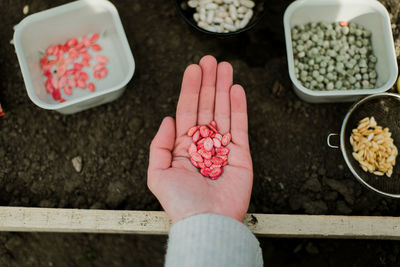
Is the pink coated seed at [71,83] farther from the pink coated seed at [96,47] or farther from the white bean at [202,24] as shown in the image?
the white bean at [202,24]

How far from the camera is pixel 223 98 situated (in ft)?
5.60

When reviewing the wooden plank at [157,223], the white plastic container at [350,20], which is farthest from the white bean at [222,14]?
the wooden plank at [157,223]

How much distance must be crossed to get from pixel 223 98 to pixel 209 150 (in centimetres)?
25

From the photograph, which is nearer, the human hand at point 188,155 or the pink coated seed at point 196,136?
the human hand at point 188,155

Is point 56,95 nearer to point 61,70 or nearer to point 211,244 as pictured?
point 61,70

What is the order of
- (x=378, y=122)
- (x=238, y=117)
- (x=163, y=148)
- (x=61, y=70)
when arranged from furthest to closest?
1. (x=61, y=70)
2. (x=378, y=122)
3. (x=238, y=117)
4. (x=163, y=148)

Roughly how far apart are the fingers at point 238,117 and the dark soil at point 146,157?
312mm

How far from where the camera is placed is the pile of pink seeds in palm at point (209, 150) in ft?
5.21

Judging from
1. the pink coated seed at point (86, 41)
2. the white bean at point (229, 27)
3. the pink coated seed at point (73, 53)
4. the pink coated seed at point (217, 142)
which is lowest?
the pink coated seed at point (217, 142)

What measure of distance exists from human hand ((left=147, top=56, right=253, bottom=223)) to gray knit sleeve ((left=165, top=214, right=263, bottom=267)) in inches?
2.4

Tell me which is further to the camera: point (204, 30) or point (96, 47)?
point (96, 47)

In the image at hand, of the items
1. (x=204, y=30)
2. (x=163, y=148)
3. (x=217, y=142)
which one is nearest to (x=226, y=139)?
(x=217, y=142)

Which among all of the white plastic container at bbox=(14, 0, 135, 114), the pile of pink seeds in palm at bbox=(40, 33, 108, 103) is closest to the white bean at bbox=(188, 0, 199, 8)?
the white plastic container at bbox=(14, 0, 135, 114)

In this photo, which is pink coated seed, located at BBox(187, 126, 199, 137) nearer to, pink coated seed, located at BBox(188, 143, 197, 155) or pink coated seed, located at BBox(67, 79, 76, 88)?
pink coated seed, located at BBox(188, 143, 197, 155)
